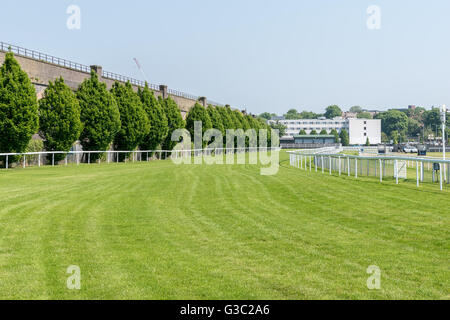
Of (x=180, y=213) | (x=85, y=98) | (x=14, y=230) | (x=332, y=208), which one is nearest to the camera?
(x=14, y=230)

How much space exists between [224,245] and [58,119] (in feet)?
101

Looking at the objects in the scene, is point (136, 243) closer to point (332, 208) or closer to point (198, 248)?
point (198, 248)

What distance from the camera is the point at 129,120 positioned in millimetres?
48125

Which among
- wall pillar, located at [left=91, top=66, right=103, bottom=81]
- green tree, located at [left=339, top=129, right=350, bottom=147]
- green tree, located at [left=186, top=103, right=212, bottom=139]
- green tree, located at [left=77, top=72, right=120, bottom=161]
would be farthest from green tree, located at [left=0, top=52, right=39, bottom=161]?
green tree, located at [left=339, top=129, right=350, bottom=147]

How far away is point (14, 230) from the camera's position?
31.9 feet

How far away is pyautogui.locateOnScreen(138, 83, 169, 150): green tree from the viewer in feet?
176

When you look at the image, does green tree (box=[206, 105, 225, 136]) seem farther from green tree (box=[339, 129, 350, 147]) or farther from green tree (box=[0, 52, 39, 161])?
green tree (box=[339, 129, 350, 147])

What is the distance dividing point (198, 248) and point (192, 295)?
2.56 metres

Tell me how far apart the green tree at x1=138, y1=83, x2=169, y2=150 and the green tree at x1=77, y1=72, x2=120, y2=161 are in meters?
9.45

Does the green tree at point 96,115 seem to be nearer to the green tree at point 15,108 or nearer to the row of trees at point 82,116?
the row of trees at point 82,116

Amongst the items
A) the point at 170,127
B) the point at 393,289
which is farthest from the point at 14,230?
the point at 170,127

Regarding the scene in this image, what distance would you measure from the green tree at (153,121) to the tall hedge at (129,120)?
285 cm

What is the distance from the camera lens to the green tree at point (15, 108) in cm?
3102

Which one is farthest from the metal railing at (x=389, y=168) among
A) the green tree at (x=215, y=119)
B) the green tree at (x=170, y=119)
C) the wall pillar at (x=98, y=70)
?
the green tree at (x=215, y=119)
